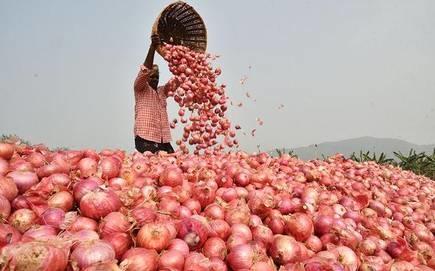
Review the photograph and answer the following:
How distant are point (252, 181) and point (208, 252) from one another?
1446mm

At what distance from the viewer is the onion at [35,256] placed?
A: 167 centimetres

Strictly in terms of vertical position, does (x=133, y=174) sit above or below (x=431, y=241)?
above

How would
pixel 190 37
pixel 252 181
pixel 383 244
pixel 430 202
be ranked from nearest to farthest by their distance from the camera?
pixel 383 244 → pixel 252 181 → pixel 430 202 → pixel 190 37

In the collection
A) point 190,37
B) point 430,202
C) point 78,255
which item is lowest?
point 430,202

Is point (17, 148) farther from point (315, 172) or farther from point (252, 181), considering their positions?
point (315, 172)

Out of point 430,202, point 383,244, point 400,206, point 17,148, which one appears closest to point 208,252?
point 383,244

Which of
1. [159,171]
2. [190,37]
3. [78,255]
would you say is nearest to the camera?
[78,255]

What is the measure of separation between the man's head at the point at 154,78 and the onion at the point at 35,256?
19.1 feet

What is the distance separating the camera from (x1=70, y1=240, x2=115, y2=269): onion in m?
1.83

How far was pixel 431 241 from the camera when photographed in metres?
3.59

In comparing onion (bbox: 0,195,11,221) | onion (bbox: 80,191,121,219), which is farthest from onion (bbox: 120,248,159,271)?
onion (bbox: 0,195,11,221)

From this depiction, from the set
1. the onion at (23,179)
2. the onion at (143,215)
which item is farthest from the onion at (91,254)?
the onion at (23,179)

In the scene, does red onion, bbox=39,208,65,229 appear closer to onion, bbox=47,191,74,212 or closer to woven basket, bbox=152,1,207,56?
onion, bbox=47,191,74,212

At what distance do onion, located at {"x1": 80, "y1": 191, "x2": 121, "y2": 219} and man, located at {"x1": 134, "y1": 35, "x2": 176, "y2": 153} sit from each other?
4878mm
